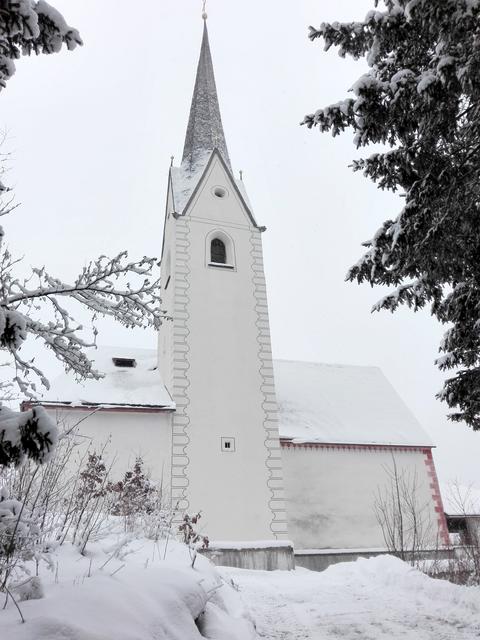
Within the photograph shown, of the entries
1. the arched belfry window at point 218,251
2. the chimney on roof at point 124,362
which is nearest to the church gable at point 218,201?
the arched belfry window at point 218,251

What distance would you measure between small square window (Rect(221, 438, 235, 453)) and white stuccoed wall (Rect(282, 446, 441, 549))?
102 inches

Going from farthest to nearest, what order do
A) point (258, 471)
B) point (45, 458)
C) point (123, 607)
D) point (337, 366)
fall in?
point (337, 366), point (258, 471), point (123, 607), point (45, 458)

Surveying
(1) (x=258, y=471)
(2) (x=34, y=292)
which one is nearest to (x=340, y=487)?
(1) (x=258, y=471)

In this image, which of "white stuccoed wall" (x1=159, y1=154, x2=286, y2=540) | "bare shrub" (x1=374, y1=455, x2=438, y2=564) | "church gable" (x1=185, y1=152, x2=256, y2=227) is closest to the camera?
"white stuccoed wall" (x1=159, y1=154, x2=286, y2=540)

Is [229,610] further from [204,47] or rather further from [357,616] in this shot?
[204,47]

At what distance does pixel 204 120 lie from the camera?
25266mm

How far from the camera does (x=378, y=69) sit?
5.99m

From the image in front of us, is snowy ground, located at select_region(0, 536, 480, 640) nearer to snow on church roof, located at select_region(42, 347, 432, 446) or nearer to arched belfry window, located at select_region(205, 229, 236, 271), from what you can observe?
snow on church roof, located at select_region(42, 347, 432, 446)

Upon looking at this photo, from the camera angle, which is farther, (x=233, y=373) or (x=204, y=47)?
(x=204, y=47)

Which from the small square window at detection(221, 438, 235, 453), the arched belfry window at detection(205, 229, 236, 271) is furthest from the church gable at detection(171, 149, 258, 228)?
the small square window at detection(221, 438, 235, 453)

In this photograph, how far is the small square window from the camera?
16.2m

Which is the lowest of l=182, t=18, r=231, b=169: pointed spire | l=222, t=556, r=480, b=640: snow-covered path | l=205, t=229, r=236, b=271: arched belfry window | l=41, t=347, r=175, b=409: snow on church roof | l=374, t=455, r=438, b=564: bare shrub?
l=222, t=556, r=480, b=640: snow-covered path

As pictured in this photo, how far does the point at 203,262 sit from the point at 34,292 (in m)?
14.6

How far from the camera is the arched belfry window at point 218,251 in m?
19.9
